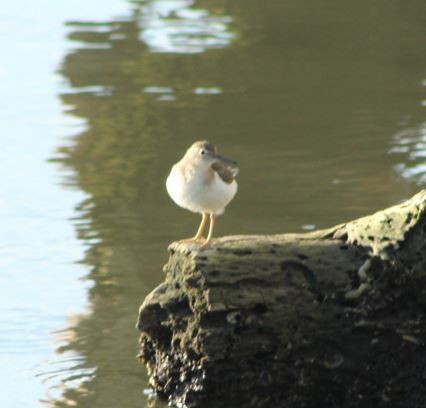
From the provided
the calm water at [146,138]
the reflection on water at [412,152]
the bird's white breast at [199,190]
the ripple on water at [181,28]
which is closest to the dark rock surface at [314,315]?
the bird's white breast at [199,190]

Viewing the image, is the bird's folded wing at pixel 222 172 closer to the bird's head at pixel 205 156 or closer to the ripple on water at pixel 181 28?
the bird's head at pixel 205 156

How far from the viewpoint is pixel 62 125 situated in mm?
13820

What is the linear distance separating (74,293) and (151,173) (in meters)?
2.71

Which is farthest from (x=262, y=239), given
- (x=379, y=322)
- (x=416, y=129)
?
(x=416, y=129)

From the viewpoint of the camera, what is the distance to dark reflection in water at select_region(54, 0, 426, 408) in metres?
10.2

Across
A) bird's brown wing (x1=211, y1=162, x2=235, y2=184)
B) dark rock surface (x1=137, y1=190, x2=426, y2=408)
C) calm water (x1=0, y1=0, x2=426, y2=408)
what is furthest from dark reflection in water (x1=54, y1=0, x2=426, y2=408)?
A: bird's brown wing (x1=211, y1=162, x2=235, y2=184)

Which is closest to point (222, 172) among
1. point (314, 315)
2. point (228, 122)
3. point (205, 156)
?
point (205, 156)

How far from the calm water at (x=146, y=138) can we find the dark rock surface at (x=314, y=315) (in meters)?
1.05

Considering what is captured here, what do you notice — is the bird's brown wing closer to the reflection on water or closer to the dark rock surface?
the dark rock surface

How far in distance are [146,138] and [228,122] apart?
937 mm

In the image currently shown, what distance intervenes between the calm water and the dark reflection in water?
1.0 inches

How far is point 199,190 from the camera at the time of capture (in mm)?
7453

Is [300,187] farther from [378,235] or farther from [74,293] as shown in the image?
[378,235]

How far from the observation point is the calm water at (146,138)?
9.27m
